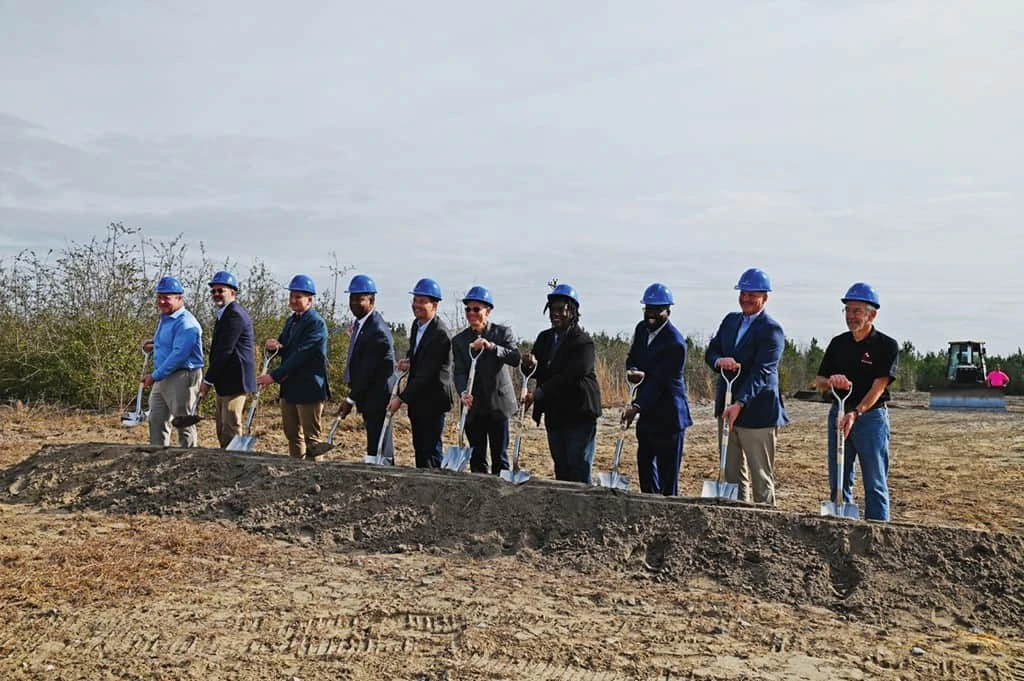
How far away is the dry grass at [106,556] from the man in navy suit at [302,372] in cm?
150

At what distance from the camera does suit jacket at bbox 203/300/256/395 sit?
26.9 feet

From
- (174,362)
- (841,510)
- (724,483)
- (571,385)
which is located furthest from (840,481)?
(174,362)

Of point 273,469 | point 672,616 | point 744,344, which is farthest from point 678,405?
point 273,469

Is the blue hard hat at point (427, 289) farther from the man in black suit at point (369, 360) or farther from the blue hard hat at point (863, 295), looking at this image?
the blue hard hat at point (863, 295)

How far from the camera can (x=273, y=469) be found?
7.46 metres

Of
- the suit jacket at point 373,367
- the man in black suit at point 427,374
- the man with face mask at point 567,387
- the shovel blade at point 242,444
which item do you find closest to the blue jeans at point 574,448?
the man with face mask at point 567,387

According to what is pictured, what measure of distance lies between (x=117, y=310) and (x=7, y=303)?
1.97m

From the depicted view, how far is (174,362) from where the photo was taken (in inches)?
320

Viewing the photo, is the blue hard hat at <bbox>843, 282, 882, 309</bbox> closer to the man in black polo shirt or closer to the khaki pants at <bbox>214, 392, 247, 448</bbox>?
the man in black polo shirt

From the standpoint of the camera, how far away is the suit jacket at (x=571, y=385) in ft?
23.2

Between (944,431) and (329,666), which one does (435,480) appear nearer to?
(329,666)

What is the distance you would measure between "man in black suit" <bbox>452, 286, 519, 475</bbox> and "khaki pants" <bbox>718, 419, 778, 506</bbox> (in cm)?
180

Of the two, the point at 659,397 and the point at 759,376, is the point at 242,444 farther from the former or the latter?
A: the point at 759,376

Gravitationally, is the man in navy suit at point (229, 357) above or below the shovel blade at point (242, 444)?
above
